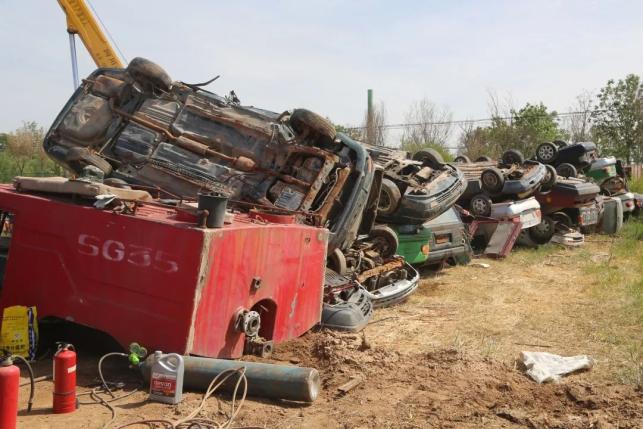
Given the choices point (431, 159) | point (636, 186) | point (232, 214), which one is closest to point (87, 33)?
point (431, 159)

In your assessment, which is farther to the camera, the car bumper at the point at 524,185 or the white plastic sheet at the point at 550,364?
the car bumper at the point at 524,185

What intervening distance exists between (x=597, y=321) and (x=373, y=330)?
7.77 feet

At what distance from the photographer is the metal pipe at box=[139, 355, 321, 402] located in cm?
384

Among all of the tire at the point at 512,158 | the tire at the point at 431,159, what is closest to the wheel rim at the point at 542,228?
the tire at the point at 512,158

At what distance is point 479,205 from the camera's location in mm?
12156

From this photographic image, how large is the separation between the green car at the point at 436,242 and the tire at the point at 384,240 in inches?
17.5

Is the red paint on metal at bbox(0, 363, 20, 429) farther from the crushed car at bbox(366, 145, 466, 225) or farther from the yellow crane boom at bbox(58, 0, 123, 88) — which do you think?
the yellow crane boom at bbox(58, 0, 123, 88)

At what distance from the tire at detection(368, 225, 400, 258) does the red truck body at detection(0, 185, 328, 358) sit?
11.6 ft

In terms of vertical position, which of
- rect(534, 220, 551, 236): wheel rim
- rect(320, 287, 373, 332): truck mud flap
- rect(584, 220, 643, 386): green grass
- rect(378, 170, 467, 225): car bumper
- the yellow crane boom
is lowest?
rect(584, 220, 643, 386): green grass

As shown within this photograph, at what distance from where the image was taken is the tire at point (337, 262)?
22.0 ft

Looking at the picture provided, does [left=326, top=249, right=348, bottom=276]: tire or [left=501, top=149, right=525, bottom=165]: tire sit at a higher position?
[left=501, top=149, right=525, bottom=165]: tire

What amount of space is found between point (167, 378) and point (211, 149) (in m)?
3.32

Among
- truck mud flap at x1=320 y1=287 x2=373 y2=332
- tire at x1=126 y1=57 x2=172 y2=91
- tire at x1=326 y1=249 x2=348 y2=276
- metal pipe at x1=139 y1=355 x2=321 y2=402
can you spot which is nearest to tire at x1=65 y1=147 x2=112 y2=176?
tire at x1=126 y1=57 x2=172 y2=91

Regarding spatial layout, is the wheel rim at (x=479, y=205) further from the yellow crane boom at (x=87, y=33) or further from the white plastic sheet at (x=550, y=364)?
the yellow crane boom at (x=87, y=33)
